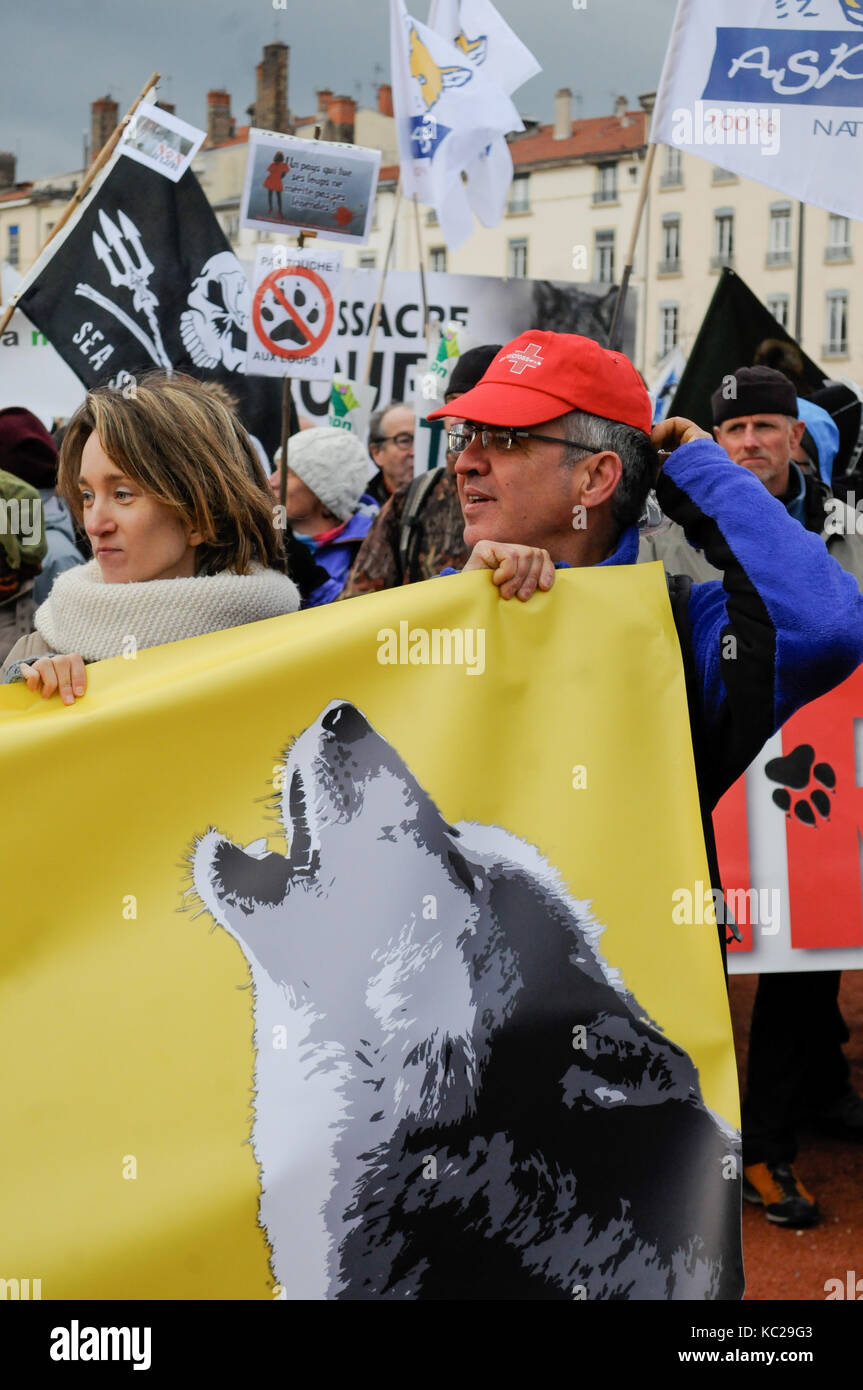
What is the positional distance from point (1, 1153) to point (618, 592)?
1.22 m

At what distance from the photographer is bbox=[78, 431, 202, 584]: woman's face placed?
2484 millimetres

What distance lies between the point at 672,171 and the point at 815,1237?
6075 cm

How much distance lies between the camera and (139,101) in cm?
621

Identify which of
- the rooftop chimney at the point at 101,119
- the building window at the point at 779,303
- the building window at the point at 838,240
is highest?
the rooftop chimney at the point at 101,119

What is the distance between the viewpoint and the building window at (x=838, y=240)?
5675 centimetres

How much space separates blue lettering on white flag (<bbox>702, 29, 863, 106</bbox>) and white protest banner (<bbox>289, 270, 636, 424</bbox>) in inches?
145

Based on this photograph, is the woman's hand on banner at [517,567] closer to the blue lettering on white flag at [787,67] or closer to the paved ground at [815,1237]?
the paved ground at [815,1237]

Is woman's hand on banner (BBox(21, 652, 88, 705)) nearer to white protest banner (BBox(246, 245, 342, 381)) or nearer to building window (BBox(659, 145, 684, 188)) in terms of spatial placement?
white protest banner (BBox(246, 245, 342, 381))

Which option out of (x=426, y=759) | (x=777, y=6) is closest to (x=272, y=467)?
(x=777, y=6)

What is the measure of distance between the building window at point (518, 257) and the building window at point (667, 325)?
6080mm

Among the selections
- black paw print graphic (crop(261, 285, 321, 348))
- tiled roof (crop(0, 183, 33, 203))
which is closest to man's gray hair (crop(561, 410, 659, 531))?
black paw print graphic (crop(261, 285, 321, 348))

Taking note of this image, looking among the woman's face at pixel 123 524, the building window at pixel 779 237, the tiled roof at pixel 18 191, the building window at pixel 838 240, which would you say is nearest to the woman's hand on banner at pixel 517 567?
the woman's face at pixel 123 524

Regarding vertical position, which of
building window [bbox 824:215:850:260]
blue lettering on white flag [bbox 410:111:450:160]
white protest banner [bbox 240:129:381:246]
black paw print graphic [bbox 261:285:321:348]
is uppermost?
building window [bbox 824:215:850:260]

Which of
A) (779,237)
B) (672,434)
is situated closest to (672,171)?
(779,237)
